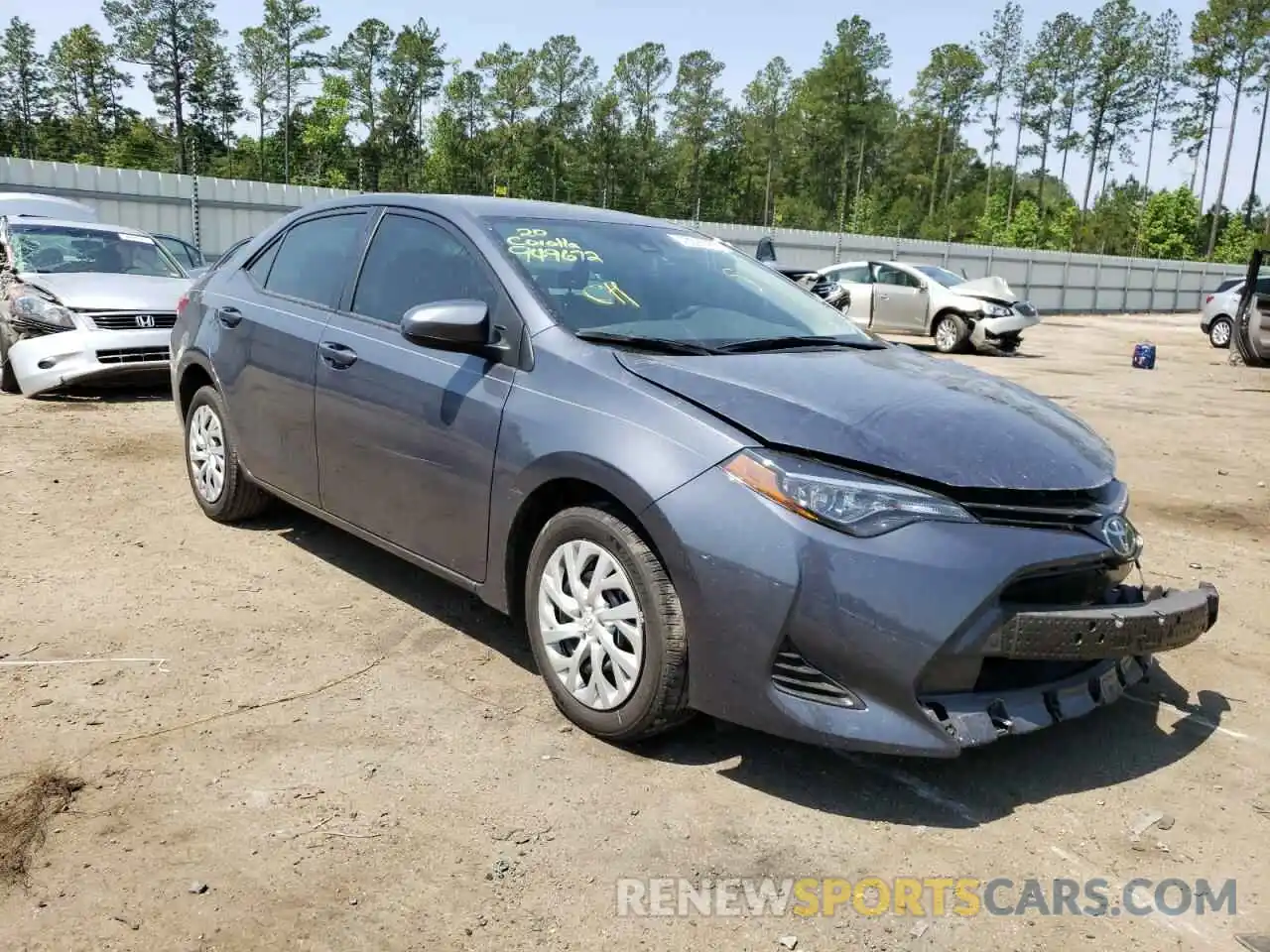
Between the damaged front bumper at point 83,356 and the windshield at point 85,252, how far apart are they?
3.27 ft

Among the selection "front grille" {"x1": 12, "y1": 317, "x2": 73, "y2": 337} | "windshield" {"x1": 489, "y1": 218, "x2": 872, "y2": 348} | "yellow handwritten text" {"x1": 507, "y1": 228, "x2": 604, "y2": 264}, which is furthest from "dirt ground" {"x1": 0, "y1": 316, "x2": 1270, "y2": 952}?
"front grille" {"x1": 12, "y1": 317, "x2": 73, "y2": 337}

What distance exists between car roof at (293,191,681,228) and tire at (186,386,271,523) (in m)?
1.28

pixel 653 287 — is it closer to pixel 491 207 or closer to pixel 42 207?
pixel 491 207

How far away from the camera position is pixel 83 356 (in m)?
8.76

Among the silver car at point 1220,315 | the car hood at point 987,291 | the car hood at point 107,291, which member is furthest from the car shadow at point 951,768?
the silver car at point 1220,315

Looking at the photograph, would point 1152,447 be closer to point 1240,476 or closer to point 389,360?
point 1240,476

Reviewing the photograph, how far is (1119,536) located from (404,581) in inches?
117

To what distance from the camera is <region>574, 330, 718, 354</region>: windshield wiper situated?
353 centimetres

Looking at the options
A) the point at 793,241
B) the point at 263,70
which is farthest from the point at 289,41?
the point at 793,241

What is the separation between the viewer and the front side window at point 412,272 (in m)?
Result: 3.91

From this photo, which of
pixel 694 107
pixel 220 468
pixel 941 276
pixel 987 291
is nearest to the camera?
pixel 220 468

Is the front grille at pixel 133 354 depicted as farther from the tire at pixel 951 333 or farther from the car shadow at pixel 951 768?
the tire at pixel 951 333

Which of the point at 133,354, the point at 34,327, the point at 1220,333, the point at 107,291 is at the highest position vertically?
the point at 107,291

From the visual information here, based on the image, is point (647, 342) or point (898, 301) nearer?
point (647, 342)
